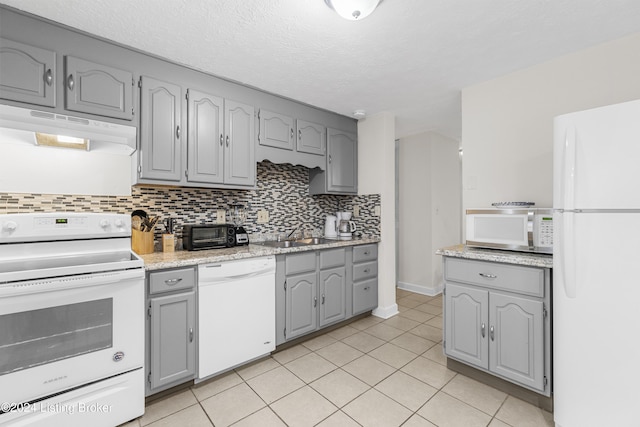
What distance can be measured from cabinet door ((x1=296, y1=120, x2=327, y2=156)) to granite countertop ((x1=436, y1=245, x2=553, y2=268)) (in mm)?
1665

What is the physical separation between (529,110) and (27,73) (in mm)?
3385

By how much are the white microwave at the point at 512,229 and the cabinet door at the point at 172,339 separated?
211 centimetres

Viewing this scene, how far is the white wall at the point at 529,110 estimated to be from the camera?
6.26 feet

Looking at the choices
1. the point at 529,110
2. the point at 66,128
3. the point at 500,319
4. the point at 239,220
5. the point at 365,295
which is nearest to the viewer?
the point at 66,128

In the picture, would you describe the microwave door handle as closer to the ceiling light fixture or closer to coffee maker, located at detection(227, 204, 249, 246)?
the ceiling light fixture

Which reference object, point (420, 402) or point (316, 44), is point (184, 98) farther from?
point (420, 402)

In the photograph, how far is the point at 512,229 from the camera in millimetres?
1967

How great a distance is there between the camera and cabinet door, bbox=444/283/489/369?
6.44 ft

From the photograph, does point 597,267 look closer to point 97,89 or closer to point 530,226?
point 530,226

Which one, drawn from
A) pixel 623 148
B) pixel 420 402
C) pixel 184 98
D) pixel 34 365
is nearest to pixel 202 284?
pixel 34 365

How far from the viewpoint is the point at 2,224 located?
146 cm

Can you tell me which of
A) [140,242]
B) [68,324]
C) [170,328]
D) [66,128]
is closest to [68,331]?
[68,324]

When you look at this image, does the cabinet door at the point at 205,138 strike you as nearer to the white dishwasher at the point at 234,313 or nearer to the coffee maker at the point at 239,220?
the coffee maker at the point at 239,220

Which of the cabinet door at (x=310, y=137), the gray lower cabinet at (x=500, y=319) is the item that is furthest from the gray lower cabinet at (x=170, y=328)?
the gray lower cabinet at (x=500, y=319)
